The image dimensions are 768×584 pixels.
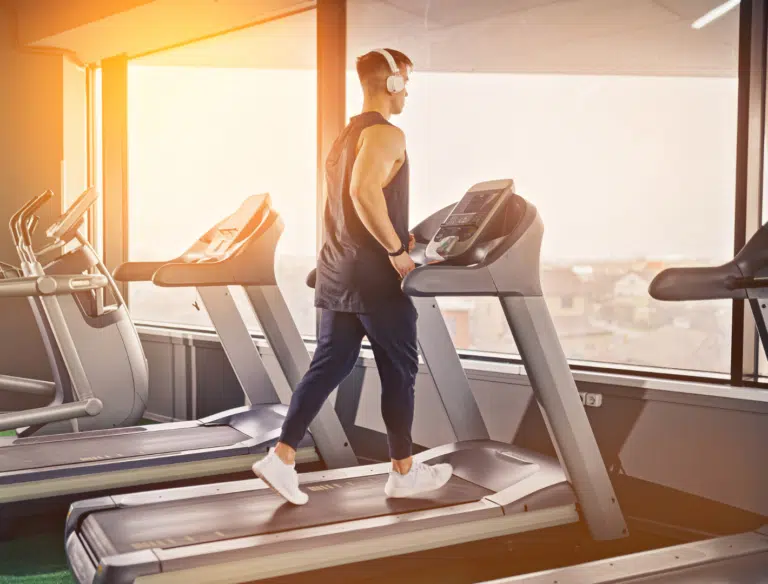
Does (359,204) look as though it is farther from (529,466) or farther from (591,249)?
(591,249)

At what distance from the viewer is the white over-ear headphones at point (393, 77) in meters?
2.55

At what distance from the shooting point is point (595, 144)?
3570 mm

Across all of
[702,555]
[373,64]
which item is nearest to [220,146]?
[373,64]

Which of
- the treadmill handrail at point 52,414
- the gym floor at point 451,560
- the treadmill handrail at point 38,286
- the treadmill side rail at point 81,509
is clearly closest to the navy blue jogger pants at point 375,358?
the gym floor at point 451,560

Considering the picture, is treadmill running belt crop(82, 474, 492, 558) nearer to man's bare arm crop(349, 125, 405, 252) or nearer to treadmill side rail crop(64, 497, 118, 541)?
treadmill side rail crop(64, 497, 118, 541)

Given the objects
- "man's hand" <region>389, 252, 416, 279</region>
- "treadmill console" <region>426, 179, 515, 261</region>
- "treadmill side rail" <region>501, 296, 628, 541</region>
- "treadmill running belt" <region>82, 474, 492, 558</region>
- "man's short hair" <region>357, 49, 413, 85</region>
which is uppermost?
"man's short hair" <region>357, 49, 413, 85</region>

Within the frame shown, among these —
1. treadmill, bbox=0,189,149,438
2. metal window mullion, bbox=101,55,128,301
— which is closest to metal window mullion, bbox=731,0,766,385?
treadmill, bbox=0,189,149,438

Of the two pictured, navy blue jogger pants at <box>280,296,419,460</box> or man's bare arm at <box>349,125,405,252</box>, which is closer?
man's bare arm at <box>349,125,405,252</box>

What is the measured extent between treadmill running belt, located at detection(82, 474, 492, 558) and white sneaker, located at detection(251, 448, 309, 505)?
0.04 metres

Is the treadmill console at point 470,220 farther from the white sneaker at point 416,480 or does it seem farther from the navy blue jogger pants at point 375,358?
the white sneaker at point 416,480

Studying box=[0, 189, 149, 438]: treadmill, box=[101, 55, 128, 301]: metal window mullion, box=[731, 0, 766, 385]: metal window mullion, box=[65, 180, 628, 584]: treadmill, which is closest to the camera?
box=[65, 180, 628, 584]: treadmill

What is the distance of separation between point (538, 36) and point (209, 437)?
8.21ft

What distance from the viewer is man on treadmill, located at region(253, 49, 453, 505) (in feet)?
8.19

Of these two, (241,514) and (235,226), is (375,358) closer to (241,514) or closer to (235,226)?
(241,514)
